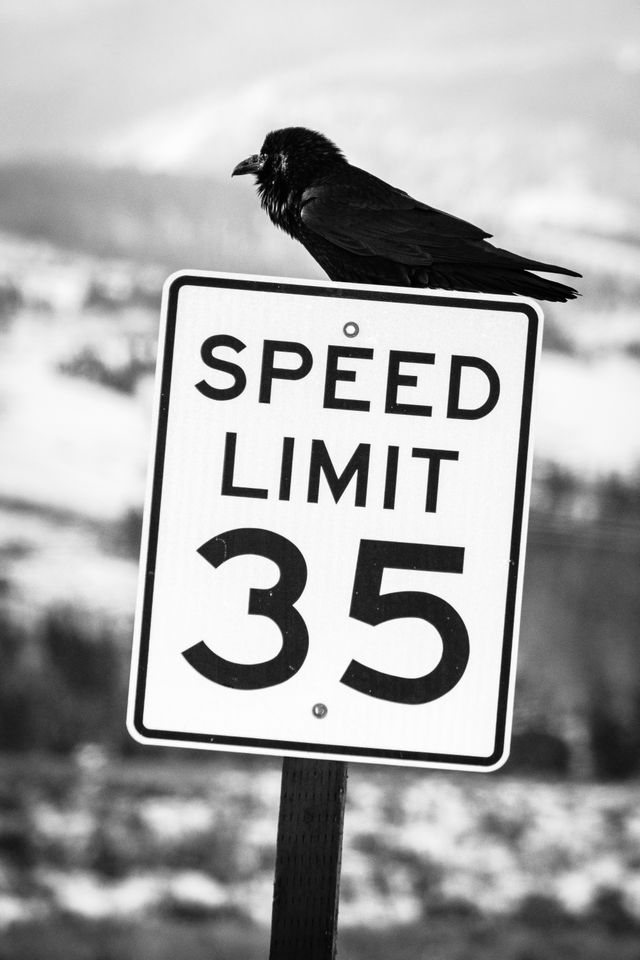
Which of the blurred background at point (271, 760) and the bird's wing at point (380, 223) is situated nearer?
the bird's wing at point (380, 223)

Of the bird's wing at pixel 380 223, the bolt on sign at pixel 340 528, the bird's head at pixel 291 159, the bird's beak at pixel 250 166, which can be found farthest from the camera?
the bird's beak at pixel 250 166

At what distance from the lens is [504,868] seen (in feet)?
12.1

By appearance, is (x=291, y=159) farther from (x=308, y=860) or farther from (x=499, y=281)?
(x=308, y=860)

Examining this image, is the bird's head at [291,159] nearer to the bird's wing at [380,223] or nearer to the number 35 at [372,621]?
the bird's wing at [380,223]

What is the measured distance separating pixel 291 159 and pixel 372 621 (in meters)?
1.02

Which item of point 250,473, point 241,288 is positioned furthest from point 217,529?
point 241,288

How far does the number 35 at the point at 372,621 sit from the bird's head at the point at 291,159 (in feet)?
2.94

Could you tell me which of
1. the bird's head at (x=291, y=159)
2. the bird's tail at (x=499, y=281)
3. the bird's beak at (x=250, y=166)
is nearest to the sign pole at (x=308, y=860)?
the bird's tail at (x=499, y=281)

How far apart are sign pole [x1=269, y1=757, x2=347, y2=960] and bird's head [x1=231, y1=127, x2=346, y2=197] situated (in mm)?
1045

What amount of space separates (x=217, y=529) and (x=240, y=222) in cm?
298

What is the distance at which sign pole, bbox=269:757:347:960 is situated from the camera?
1191 mm

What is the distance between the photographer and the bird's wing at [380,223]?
155 centimetres

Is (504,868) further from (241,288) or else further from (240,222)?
(241,288)

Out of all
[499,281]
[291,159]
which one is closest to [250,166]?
[291,159]
